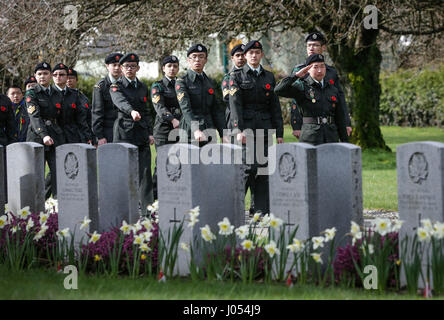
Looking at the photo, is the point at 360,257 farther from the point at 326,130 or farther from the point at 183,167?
the point at 326,130

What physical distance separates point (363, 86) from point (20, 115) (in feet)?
29.0

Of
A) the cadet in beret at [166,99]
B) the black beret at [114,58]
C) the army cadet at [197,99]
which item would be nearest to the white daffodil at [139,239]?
the army cadet at [197,99]

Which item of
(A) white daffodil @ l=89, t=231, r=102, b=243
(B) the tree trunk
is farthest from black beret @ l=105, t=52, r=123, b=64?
(B) the tree trunk

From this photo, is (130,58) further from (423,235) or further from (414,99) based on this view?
(414,99)

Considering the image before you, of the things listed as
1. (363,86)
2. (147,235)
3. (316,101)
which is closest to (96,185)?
(147,235)

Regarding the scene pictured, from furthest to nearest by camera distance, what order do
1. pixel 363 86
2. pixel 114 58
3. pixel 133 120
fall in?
1. pixel 363 86
2. pixel 114 58
3. pixel 133 120

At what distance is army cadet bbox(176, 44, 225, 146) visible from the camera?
9094 millimetres

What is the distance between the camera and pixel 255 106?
9.11m

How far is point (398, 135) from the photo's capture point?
27.2 meters

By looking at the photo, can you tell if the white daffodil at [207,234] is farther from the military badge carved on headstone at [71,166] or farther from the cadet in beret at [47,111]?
the cadet in beret at [47,111]

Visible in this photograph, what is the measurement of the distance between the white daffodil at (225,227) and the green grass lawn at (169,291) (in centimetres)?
47

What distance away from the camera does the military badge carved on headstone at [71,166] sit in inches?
285
